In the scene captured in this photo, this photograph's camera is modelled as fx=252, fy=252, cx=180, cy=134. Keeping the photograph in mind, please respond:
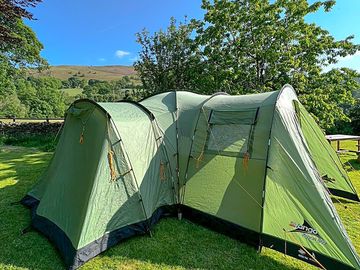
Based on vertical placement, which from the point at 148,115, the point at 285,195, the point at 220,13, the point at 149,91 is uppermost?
the point at 220,13

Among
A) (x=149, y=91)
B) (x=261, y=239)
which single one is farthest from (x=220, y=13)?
(x=261, y=239)

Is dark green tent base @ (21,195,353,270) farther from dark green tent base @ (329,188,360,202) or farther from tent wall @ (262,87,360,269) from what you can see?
dark green tent base @ (329,188,360,202)

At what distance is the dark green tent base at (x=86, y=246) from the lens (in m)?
3.12

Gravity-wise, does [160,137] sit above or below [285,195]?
above

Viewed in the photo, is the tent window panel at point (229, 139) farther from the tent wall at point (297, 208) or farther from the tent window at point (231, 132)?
the tent wall at point (297, 208)

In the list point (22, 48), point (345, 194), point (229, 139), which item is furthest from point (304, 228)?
point (22, 48)

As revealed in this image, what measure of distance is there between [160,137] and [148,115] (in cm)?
44

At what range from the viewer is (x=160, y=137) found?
441 centimetres

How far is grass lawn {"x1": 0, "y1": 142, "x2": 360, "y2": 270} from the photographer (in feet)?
10.5

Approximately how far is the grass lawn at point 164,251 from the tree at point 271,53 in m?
6.31

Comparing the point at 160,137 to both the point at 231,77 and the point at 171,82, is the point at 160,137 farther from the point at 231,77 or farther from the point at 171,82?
the point at 171,82

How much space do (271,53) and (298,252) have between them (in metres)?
7.85

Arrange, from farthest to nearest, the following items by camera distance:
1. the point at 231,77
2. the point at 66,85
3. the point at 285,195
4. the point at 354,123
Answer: the point at 66,85 < the point at 354,123 < the point at 231,77 < the point at 285,195

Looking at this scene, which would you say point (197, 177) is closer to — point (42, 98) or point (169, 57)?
point (169, 57)
